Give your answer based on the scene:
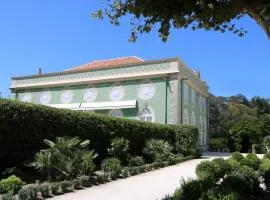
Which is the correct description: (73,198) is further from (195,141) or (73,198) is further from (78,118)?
(195,141)

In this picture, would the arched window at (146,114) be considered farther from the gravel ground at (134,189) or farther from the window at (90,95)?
the gravel ground at (134,189)

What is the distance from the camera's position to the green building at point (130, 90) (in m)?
33.6

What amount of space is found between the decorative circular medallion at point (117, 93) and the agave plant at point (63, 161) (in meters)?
20.3

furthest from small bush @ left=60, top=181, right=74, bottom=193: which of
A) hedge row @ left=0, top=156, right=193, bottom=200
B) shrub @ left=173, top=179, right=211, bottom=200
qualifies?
shrub @ left=173, top=179, right=211, bottom=200

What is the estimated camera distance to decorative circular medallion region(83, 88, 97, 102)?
3728cm

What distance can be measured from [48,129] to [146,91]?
734 inches

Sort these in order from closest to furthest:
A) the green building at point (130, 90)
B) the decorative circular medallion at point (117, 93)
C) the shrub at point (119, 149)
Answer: the shrub at point (119, 149) → the green building at point (130, 90) → the decorative circular medallion at point (117, 93)

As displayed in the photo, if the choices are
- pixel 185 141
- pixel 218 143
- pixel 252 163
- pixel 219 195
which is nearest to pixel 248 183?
pixel 219 195

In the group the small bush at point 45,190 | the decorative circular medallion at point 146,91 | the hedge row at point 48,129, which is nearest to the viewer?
the small bush at point 45,190

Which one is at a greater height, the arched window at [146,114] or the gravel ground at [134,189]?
the arched window at [146,114]

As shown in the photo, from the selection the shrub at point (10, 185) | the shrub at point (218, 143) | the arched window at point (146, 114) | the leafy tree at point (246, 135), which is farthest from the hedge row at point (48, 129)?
the leafy tree at point (246, 135)

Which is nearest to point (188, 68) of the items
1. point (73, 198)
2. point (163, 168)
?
point (163, 168)

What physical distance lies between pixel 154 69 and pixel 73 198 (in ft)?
75.3

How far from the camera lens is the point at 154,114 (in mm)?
34250
